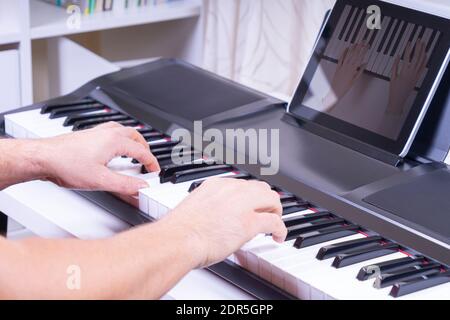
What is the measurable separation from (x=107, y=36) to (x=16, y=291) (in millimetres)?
1685

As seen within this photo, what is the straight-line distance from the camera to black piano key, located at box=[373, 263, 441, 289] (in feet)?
3.26

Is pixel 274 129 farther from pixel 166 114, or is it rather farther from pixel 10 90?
pixel 10 90

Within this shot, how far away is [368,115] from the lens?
4.46 feet

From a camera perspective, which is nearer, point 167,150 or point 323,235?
point 323,235

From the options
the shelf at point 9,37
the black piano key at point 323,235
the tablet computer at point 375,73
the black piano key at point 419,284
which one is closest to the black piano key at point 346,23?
the tablet computer at point 375,73

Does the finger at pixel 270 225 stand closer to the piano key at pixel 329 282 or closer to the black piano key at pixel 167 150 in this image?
the piano key at pixel 329 282

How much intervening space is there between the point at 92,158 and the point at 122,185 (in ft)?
0.23

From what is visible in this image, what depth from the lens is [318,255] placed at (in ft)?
3.46

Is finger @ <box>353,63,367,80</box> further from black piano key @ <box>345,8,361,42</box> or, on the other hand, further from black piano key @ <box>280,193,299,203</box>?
black piano key @ <box>280,193,299,203</box>

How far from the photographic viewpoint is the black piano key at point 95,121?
4.84 feet

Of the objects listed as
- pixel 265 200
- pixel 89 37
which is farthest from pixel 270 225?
pixel 89 37

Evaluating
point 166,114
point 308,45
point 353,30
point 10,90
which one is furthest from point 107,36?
point 353,30

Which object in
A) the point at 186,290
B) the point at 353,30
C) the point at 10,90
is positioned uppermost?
the point at 353,30

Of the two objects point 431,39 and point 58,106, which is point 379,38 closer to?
point 431,39
